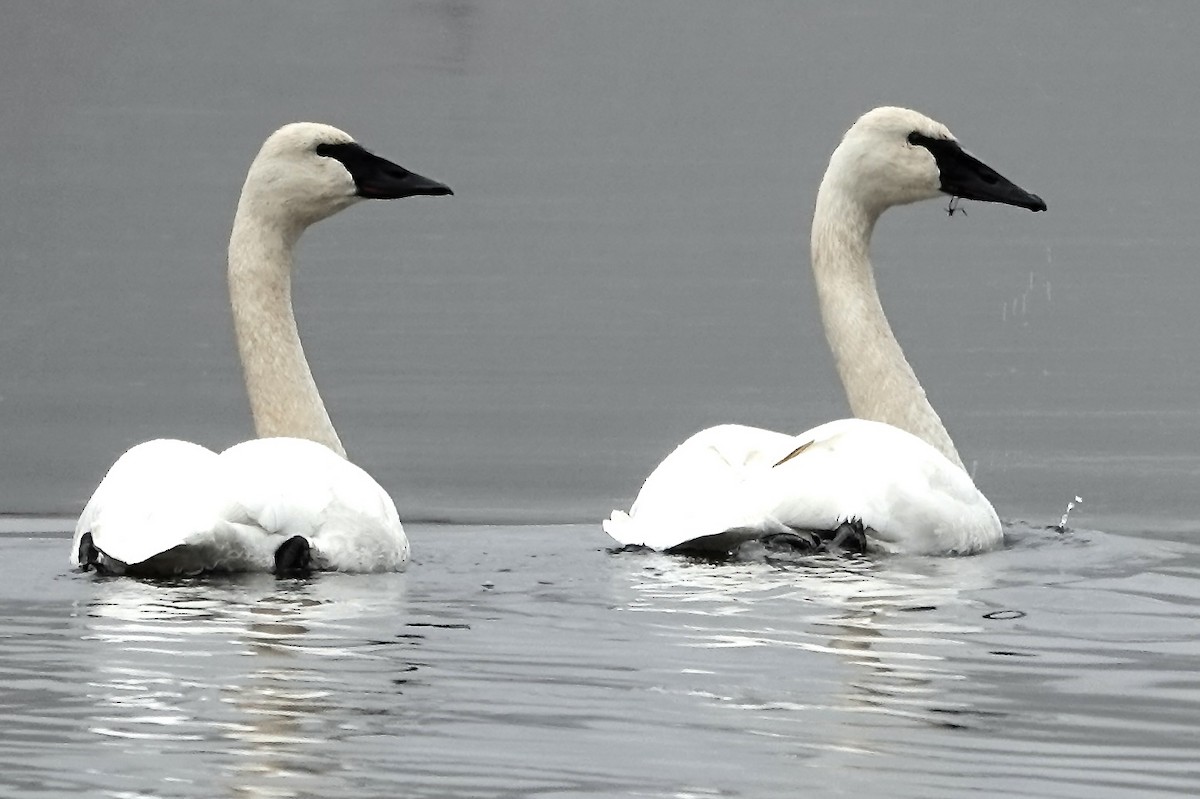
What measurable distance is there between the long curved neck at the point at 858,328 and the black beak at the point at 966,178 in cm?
47

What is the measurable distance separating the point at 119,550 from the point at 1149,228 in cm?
2325

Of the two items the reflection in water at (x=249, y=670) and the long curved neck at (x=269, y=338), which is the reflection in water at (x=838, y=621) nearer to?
the reflection in water at (x=249, y=670)

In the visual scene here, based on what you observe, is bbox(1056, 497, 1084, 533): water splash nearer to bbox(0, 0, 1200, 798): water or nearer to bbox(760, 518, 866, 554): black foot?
bbox(0, 0, 1200, 798): water

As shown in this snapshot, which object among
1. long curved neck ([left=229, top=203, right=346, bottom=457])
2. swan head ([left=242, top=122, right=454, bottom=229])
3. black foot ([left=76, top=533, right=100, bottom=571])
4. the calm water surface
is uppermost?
swan head ([left=242, top=122, right=454, bottom=229])

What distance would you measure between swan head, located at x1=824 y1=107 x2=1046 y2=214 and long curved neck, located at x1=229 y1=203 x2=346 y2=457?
2547 mm

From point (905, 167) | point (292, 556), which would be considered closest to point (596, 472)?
point (905, 167)

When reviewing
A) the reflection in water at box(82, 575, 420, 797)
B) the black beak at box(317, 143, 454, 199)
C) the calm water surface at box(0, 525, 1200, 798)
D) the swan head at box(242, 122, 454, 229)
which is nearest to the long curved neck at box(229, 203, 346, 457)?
the swan head at box(242, 122, 454, 229)

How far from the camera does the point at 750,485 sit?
11.2 metres

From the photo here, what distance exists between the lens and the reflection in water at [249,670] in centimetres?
764

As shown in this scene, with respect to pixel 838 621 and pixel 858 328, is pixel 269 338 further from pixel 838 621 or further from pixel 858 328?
pixel 838 621

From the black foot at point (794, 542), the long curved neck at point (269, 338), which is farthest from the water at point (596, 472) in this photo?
the long curved neck at point (269, 338)

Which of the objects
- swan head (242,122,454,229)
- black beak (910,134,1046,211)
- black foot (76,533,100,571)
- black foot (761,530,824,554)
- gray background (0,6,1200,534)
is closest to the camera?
black foot (76,533,100,571)

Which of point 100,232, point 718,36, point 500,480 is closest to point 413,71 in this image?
point 718,36

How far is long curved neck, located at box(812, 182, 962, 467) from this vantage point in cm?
1330
